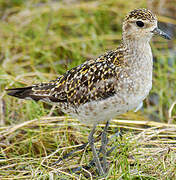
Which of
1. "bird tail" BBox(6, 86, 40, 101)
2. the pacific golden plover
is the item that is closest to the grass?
"bird tail" BBox(6, 86, 40, 101)

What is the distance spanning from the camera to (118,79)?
146 inches

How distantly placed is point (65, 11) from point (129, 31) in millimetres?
3799

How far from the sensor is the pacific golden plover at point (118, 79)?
367 centimetres

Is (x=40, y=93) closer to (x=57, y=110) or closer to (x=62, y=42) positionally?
(x=57, y=110)

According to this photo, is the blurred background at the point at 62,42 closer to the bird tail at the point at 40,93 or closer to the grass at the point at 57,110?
the grass at the point at 57,110

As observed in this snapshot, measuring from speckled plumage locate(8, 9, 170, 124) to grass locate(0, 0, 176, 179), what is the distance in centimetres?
38

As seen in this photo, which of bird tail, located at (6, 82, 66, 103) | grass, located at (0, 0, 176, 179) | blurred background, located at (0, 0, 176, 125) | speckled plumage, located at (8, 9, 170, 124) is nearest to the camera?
speckled plumage, located at (8, 9, 170, 124)

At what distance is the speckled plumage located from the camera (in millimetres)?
3672

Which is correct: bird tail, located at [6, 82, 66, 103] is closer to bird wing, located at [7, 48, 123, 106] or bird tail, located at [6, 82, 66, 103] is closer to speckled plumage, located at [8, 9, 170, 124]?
bird wing, located at [7, 48, 123, 106]

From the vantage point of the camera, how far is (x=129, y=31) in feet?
12.4

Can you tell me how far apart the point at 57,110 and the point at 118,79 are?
1.62 metres

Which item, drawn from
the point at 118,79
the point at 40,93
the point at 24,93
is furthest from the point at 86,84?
the point at 24,93

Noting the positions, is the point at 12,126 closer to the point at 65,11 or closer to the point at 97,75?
the point at 97,75

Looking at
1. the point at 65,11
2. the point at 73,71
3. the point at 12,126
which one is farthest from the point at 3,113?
the point at 65,11
